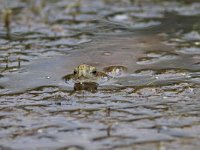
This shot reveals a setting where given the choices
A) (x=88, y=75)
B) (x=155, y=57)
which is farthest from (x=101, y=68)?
(x=155, y=57)

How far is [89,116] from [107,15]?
2296 mm

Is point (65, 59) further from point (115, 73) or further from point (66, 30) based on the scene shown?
point (66, 30)

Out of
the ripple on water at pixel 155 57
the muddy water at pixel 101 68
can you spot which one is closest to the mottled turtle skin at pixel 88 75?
the muddy water at pixel 101 68

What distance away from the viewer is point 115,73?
304 centimetres

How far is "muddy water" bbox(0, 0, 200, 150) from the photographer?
7.20ft

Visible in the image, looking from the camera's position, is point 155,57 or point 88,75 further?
point 155,57

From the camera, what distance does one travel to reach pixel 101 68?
312cm

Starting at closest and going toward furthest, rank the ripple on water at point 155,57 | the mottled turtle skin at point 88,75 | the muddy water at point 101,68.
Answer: the muddy water at point 101,68
the mottled turtle skin at point 88,75
the ripple on water at point 155,57

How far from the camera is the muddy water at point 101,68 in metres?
2.19

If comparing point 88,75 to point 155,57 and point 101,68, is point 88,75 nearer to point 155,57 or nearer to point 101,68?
point 101,68

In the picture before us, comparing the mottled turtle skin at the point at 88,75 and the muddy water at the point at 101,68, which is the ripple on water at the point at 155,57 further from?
the mottled turtle skin at the point at 88,75

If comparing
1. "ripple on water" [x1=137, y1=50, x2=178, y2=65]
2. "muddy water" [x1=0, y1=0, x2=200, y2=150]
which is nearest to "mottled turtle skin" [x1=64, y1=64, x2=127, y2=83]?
"muddy water" [x1=0, y1=0, x2=200, y2=150]

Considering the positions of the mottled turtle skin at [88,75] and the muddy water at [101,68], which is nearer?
the muddy water at [101,68]

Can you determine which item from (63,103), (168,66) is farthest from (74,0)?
(63,103)
